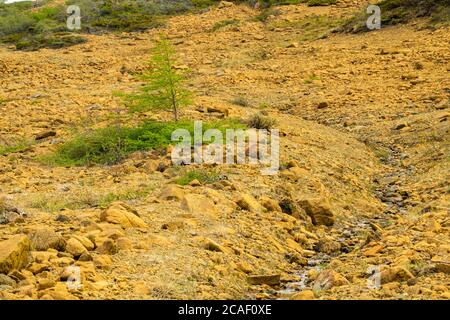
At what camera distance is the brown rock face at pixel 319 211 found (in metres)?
7.71

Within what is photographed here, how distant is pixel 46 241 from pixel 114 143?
4608 mm

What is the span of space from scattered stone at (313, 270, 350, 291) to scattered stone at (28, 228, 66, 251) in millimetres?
2110

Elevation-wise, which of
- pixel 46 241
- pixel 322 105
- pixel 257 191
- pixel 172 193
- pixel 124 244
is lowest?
pixel 322 105

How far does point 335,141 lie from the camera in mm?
11531

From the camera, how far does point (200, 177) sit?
831 centimetres

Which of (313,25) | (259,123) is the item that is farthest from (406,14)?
(259,123)

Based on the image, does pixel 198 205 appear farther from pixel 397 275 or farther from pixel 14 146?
pixel 14 146

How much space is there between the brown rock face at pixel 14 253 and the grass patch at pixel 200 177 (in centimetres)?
293

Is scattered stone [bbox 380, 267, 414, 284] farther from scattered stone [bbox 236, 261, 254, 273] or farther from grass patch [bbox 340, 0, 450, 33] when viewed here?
grass patch [bbox 340, 0, 450, 33]

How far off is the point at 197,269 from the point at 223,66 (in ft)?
43.8

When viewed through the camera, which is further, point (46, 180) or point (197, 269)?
point (46, 180)

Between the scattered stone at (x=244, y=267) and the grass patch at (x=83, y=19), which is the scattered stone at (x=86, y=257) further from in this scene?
the grass patch at (x=83, y=19)

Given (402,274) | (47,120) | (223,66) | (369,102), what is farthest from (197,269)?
(223,66)
